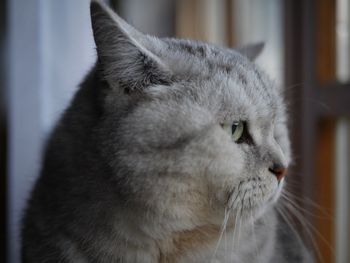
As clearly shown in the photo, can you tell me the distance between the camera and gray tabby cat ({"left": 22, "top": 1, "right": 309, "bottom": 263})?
2.64ft

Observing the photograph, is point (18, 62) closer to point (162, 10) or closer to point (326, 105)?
point (326, 105)

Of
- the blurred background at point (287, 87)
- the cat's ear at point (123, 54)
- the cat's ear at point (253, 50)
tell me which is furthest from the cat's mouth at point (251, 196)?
the blurred background at point (287, 87)

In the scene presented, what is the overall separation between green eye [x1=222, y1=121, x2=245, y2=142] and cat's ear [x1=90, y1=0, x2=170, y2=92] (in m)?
0.13

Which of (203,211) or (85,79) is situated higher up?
(85,79)

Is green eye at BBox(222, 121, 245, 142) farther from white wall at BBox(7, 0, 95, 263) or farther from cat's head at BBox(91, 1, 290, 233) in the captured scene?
white wall at BBox(7, 0, 95, 263)

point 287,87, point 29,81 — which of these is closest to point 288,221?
point 287,87

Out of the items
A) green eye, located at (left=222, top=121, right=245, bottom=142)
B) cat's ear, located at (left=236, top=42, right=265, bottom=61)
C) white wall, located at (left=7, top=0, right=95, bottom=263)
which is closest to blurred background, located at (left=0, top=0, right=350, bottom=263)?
white wall, located at (left=7, top=0, right=95, bottom=263)

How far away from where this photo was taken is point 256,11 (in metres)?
2.06

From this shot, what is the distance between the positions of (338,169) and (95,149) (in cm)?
99

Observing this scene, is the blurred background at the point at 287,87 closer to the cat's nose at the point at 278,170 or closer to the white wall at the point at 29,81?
the white wall at the point at 29,81

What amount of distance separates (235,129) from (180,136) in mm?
100

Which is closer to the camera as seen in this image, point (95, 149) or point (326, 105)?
point (95, 149)

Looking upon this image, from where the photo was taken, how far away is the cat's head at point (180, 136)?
0.80 m

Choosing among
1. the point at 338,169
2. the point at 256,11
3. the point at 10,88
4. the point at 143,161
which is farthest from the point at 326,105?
the point at 10,88
